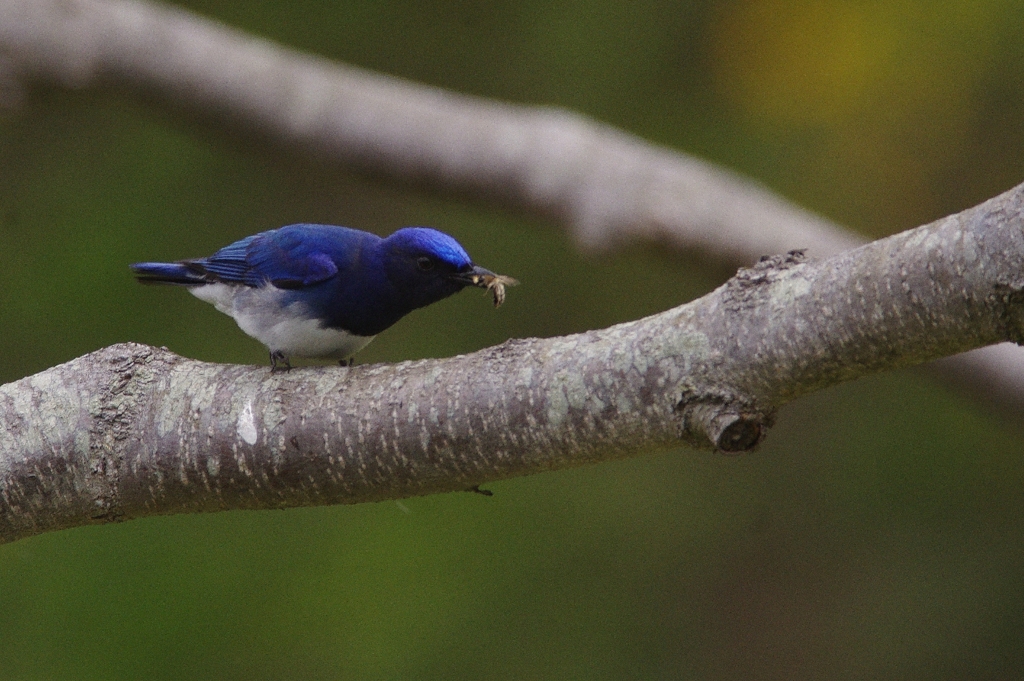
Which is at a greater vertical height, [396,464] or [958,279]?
[958,279]

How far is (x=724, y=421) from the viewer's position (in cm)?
189

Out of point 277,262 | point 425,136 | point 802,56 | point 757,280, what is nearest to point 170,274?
point 277,262

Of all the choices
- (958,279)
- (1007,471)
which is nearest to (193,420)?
(958,279)

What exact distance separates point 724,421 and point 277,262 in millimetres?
1946

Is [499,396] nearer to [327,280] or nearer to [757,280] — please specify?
[757,280]

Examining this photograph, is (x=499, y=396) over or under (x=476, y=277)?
under

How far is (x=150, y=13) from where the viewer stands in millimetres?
4445

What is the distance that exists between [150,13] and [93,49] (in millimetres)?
333

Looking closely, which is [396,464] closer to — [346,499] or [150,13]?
[346,499]

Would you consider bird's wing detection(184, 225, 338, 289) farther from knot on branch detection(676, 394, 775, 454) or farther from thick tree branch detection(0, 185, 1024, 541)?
knot on branch detection(676, 394, 775, 454)

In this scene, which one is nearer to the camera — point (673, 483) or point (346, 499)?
point (346, 499)

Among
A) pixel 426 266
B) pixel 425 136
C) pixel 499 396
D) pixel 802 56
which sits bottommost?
pixel 499 396

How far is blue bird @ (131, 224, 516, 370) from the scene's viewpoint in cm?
318

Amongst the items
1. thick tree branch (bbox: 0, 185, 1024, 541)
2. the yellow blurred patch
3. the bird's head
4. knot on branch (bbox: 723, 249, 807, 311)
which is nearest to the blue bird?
the bird's head
